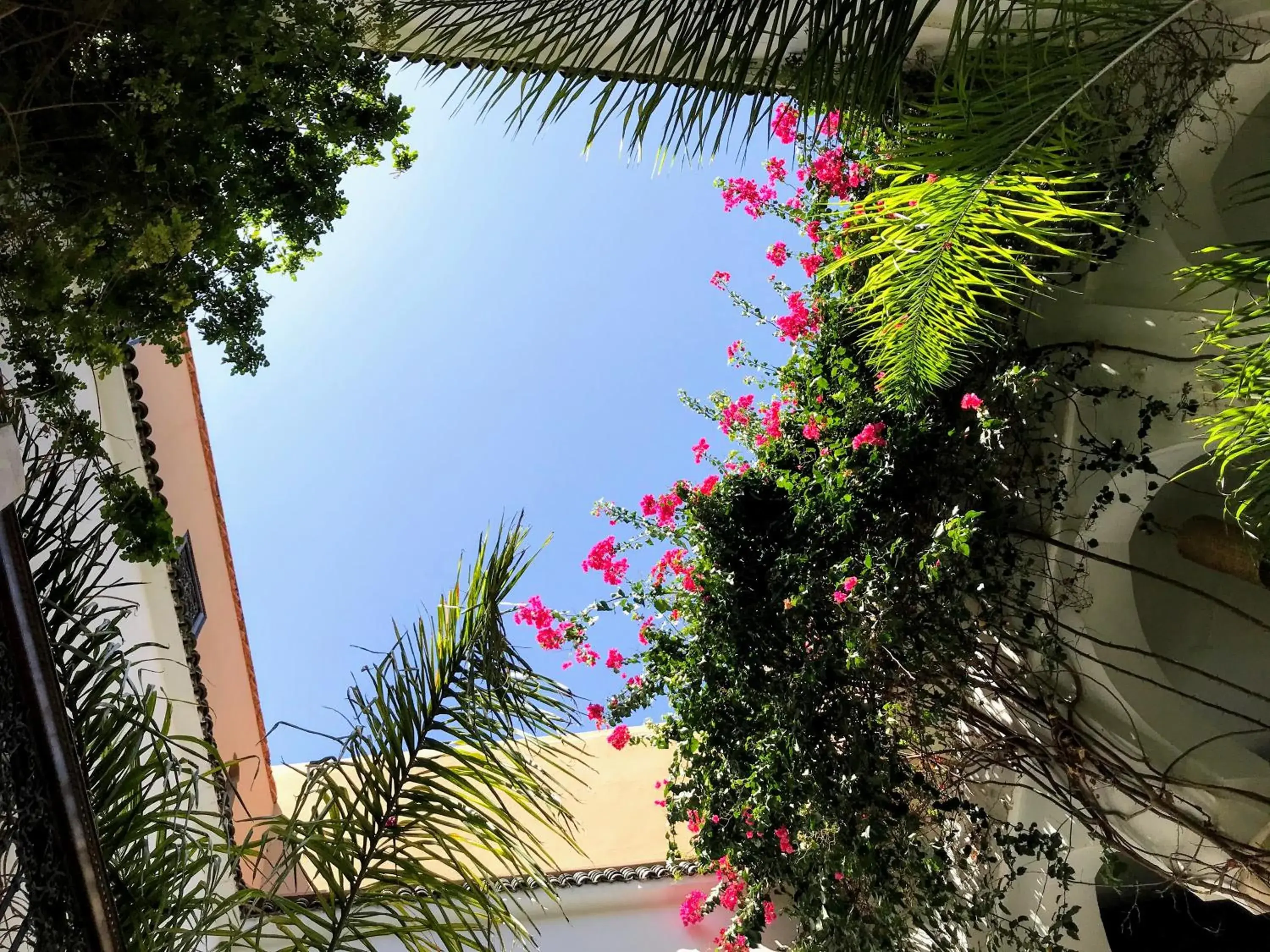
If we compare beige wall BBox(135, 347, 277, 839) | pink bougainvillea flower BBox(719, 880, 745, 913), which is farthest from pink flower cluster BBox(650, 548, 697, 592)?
beige wall BBox(135, 347, 277, 839)

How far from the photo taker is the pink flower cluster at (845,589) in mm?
3693

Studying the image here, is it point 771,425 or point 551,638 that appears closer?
point 551,638

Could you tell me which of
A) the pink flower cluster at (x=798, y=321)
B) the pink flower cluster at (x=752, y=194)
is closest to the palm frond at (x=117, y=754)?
the pink flower cluster at (x=798, y=321)

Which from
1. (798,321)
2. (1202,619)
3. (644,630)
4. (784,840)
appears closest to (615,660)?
(644,630)

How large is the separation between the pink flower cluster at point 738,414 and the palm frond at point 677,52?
7.03 ft

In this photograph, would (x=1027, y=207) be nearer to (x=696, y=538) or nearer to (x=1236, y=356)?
(x=1236, y=356)

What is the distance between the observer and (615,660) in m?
4.54

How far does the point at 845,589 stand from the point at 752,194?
2.53m

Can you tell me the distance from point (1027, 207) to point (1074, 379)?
1.21 meters

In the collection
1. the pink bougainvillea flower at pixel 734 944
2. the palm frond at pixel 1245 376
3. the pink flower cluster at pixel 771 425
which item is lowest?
the pink bougainvillea flower at pixel 734 944

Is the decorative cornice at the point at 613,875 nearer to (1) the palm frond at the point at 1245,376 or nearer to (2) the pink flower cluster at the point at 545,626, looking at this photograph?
(2) the pink flower cluster at the point at 545,626

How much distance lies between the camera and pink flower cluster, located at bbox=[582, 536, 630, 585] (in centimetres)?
465

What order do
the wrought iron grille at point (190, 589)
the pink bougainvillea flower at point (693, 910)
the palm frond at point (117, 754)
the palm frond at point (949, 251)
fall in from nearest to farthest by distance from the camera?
1. the palm frond at point (117, 754)
2. the palm frond at point (949, 251)
3. the pink bougainvillea flower at point (693, 910)
4. the wrought iron grille at point (190, 589)

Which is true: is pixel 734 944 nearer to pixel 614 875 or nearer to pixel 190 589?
pixel 614 875
